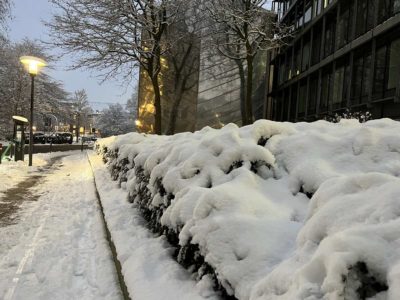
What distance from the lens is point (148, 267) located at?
3768 mm

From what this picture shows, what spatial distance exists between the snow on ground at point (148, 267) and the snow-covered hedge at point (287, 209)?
0.35ft

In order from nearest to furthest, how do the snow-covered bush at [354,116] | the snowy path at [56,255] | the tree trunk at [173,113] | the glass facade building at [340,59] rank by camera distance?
the snowy path at [56,255]
the snow-covered bush at [354,116]
the glass facade building at [340,59]
the tree trunk at [173,113]

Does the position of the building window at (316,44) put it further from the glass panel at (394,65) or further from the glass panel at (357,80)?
the glass panel at (394,65)

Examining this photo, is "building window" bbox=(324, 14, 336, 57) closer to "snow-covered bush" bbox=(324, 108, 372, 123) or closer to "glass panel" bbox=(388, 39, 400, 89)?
"glass panel" bbox=(388, 39, 400, 89)

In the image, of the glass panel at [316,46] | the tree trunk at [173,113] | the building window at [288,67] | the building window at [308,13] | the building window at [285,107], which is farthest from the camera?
the building window at [285,107]

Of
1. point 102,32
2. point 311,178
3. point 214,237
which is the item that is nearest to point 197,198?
point 214,237

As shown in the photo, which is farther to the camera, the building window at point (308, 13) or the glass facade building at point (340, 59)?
the building window at point (308, 13)

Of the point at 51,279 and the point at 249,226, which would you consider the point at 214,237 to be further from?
the point at 51,279

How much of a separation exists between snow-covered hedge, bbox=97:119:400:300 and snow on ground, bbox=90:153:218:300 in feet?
0.35

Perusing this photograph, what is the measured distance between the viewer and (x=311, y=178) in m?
3.49

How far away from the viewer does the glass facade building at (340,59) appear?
1769 centimetres

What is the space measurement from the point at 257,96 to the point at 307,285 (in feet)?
128

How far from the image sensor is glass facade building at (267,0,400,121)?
17.7m

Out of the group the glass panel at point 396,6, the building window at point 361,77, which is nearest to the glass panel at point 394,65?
the glass panel at point 396,6
